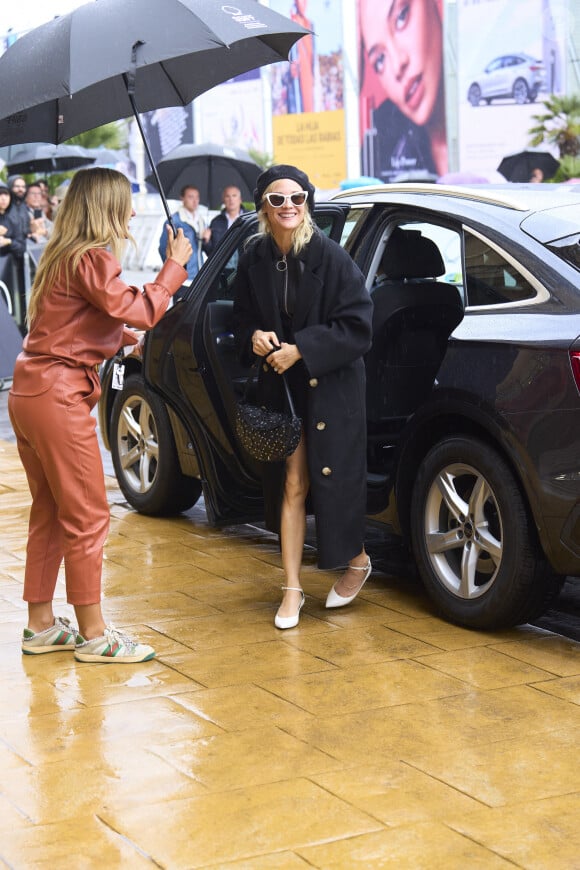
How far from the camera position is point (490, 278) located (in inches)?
203

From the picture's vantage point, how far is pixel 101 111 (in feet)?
19.6

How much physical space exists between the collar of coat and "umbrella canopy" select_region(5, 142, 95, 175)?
57.7 feet

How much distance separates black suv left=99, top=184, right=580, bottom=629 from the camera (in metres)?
4.75

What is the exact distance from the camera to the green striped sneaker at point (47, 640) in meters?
5.16

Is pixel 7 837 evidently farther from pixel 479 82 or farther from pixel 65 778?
pixel 479 82

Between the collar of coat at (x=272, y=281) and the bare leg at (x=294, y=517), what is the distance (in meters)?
0.51

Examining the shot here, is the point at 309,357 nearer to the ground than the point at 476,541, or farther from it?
farther from it

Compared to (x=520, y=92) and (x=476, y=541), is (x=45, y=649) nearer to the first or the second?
(x=476, y=541)

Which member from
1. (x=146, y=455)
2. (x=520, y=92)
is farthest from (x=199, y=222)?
(x=520, y=92)

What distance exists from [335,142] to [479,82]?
12.6 meters

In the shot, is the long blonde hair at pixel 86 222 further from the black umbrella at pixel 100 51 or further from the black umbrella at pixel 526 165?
the black umbrella at pixel 526 165

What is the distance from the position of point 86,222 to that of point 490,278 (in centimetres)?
150

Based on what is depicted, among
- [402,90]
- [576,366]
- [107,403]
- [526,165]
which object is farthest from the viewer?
[402,90]

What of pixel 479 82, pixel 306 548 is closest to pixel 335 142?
pixel 479 82
